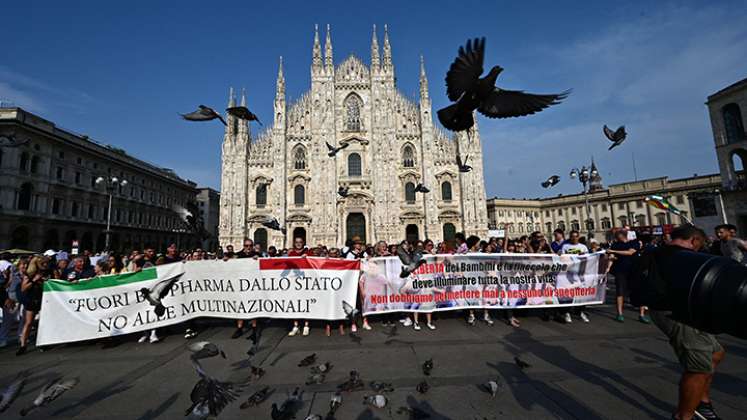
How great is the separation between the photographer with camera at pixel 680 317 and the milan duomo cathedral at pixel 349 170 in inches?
980

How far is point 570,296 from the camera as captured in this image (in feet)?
21.5

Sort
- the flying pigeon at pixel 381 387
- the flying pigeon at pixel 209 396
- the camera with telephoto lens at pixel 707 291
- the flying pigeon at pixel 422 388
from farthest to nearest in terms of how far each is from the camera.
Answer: the flying pigeon at pixel 381 387
the flying pigeon at pixel 422 388
the flying pigeon at pixel 209 396
the camera with telephoto lens at pixel 707 291

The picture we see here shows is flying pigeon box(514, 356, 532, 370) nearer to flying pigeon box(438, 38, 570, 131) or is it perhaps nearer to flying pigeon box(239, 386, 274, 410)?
flying pigeon box(239, 386, 274, 410)

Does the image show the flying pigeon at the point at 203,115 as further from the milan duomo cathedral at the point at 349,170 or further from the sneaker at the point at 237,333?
the milan duomo cathedral at the point at 349,170

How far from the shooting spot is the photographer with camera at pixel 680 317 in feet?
6.44

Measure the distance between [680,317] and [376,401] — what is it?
2471 millimetres

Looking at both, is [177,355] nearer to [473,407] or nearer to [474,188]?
[473,407]

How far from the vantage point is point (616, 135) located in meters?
9.91

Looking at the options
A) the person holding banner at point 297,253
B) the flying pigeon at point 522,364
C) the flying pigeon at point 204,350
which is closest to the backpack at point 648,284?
the flying pigeon at point 522,364

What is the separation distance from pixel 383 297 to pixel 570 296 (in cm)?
409

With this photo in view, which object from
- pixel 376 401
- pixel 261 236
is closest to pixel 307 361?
pixel 376 401

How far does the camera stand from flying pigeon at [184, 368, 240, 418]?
2453mm

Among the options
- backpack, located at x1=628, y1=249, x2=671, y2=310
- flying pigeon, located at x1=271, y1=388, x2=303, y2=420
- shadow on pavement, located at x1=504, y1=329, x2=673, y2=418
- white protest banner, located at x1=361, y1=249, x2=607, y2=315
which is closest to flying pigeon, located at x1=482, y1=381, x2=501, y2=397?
shadow on pavement, located at x1=504, y1=329, x2=673, y2=418

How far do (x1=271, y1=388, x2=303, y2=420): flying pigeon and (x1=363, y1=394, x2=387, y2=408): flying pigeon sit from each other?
675 millimetres
